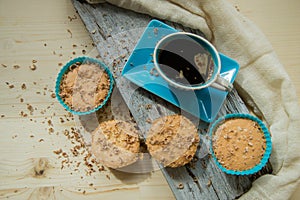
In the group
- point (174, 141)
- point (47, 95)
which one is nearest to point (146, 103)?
point (174, 141)

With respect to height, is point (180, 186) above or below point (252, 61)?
below

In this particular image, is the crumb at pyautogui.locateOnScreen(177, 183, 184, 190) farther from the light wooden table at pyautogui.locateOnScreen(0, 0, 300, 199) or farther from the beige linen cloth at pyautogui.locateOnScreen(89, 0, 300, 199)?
the beige linen cloth at pyautogui.locateOnScreen(89, 0, 300, 199)

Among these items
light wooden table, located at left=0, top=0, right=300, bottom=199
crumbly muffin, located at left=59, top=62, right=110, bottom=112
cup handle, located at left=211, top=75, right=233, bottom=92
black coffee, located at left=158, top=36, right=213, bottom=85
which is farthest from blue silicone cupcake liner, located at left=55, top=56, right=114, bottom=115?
cup handle, located at left=211, top=75, right=233, bottom=92

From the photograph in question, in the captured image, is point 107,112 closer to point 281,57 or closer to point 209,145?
point 209,145

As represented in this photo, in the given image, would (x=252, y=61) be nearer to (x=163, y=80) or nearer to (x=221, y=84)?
(x=221, y=84)

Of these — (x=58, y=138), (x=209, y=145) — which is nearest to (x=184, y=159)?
(x=209, y=145)

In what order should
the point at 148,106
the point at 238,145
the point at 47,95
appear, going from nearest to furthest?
the point at 238,145 < the point at 148,106 < the point at 47,95
